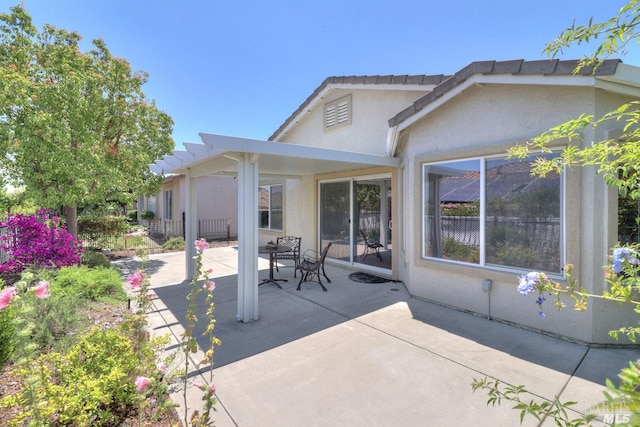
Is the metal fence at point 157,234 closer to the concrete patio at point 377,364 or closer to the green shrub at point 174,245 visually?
the green shrub at point 174,245

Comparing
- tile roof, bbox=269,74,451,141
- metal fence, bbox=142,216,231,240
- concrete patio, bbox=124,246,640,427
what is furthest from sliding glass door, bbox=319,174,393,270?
metal fence, bbox=142,216,231,240

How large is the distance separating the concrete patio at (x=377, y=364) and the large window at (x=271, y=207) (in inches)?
278

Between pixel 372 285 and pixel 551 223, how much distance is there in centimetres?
406

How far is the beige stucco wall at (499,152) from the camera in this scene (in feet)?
14.0

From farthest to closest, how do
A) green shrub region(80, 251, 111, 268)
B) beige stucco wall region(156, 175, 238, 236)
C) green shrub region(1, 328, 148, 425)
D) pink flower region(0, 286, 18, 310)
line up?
beige stucco wall region(156, 175, 238, 236) → green shrub region(80, 251, 111, 268) → green shrub region(1, 328, 148, 425) → pink flower region(0, 286, 18, 310)

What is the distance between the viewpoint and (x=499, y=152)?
16.8 feet

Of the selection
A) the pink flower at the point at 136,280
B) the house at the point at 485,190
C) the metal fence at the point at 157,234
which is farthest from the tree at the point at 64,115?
the pink flower at the point at 136,280

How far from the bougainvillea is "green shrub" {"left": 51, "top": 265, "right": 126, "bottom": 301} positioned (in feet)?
3.13

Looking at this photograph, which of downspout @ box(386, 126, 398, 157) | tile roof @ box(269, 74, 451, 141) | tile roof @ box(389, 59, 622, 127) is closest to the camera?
tile roof @ box(389, 59, 622, 127)

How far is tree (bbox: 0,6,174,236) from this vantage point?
7.84m

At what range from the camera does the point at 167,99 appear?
40.6 ft

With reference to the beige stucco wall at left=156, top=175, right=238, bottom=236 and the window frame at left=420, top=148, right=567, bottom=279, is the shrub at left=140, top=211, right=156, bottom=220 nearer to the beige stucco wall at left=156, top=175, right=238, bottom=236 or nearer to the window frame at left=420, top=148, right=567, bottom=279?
the beige stucco wall at left=156, top=175, right=238, bottom=236

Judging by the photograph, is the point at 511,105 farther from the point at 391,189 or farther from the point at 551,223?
the point at 391,189

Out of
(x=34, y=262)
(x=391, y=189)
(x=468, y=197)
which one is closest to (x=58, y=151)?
(x=34, y=262)
